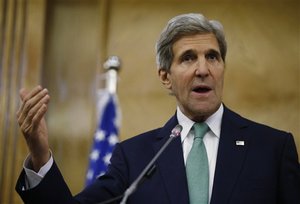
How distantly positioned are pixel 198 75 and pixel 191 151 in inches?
12.0

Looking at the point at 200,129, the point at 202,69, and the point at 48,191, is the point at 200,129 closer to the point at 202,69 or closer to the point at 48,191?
the point at 202,69

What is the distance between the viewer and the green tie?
192 cm

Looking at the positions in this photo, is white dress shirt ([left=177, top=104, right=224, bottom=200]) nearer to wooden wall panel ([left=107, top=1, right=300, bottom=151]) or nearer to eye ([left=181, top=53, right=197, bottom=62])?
eye ([left=181, top=53, right=197, bottom=62])

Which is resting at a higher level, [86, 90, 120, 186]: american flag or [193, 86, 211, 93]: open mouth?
[193, 86, 211, 93]: open mouth

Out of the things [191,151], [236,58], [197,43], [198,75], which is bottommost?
[191,151]

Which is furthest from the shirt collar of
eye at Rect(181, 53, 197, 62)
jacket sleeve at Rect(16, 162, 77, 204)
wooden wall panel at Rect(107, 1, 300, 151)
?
wooden wall panel at Rect(107, 1, 300, 151)

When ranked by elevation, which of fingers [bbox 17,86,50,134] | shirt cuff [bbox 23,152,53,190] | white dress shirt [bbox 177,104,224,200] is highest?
fingers [bbox 17,86,50,134]

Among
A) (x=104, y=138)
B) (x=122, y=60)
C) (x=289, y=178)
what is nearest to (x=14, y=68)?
(x=122, y=60)

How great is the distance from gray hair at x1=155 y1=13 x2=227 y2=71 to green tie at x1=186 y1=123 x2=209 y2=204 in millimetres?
399

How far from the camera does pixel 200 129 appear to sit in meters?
2.09

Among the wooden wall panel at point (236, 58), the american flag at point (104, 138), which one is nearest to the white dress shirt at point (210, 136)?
the american flag at point (104, 138)

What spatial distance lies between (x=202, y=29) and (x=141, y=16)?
293 centimetres

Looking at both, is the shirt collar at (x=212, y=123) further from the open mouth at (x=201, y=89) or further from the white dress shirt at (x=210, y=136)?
the open mouth at (x=201, y=89)

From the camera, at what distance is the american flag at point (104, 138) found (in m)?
4.04
